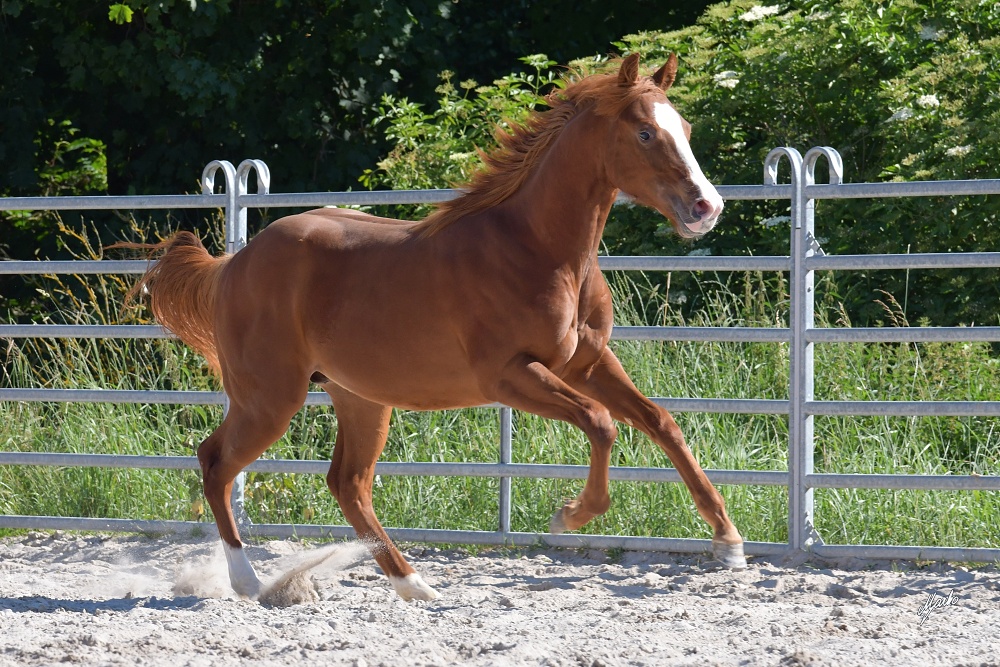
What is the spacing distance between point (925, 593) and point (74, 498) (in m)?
4.25

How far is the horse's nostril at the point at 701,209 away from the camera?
395cm

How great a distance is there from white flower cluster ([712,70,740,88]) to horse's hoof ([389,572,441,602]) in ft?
14.5

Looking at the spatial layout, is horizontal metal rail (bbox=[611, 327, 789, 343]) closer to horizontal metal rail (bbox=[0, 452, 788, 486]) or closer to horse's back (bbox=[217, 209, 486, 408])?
horizontal metal rail (bbox=[0, 452, 788, 486])

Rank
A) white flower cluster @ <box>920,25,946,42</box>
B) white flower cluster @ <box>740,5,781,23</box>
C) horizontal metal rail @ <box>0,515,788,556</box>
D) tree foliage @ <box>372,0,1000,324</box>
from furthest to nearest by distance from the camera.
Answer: white flower cluster @ <box>740,5,781,23</box> → white flower cluster @ <box>920,25,946,42</box> → tree foliage @ <box>372,0,1000,324</box> → horizontal metal rail @ <box>0,515,788,556</box>

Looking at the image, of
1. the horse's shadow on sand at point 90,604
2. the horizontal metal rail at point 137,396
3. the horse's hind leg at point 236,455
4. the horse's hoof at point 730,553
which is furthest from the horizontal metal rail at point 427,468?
the horse's shadow on sand at point 90,604

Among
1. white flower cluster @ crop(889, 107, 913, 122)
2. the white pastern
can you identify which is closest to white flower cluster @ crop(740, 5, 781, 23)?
white flower cluster @ crop(889, 107, 913, 122)

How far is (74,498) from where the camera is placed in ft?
21.6

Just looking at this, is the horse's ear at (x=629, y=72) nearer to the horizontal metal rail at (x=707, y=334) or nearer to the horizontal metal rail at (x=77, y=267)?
the horizontal metal rail at (x=707, y=334)

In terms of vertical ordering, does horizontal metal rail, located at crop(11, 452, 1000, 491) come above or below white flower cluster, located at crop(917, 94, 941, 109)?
below

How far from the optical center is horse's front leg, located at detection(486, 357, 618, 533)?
4.17m

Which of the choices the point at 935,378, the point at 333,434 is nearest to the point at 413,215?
the point at 333,434

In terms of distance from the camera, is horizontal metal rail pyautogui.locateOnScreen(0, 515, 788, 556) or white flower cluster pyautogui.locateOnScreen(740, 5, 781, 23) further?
white flower cluster pyautogui.locateOnScreen(740, 5, 781, 23)

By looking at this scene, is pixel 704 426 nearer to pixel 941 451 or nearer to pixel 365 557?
pixel 941 451

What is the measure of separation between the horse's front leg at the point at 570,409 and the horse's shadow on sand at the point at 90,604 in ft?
4.43
